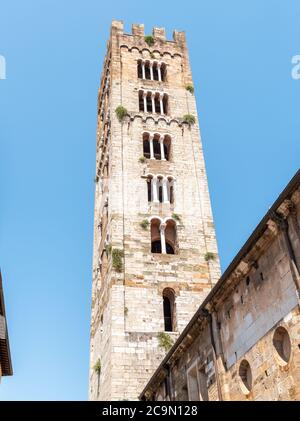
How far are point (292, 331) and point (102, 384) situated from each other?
51.1 feet

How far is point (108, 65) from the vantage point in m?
39.5

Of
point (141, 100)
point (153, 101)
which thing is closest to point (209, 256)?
point (153, 101)

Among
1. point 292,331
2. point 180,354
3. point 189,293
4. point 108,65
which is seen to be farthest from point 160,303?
point 108,65

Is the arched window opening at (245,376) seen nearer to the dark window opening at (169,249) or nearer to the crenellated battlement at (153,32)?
the dark window opening at (169,249)

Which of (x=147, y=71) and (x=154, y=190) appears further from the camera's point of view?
(x=147, y=71)

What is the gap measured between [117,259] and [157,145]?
10507 millimetres

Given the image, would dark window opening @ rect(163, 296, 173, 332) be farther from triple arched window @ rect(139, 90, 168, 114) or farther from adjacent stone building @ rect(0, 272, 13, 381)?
triple arched window @ rect(139, 90, 168, 114)

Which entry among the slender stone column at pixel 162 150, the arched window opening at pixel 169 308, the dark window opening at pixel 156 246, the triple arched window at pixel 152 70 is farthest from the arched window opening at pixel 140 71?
the arched window opening at pixel 169 308

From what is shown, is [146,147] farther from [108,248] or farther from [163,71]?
[108,248]

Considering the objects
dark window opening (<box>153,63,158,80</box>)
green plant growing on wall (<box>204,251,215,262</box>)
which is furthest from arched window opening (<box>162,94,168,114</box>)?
green plant growing on wall (<box>204,251,215,262</box>)

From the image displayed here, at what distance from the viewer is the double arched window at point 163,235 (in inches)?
1151

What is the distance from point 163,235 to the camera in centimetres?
2911
